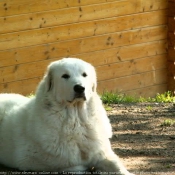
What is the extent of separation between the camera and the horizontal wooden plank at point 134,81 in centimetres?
1272

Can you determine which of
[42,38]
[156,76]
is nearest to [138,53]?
[156,76]

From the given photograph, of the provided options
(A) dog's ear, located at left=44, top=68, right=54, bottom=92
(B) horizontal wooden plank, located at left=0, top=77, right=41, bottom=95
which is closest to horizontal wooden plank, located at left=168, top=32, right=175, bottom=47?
(B) horizontal wooden plank, located at left=0, top=77, right=41, bottom=95

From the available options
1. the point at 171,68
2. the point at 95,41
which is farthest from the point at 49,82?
the point at 171,68

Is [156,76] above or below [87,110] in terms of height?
below

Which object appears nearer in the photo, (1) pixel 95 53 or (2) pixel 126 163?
(2) pixel 126 163

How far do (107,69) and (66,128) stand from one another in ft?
20.9

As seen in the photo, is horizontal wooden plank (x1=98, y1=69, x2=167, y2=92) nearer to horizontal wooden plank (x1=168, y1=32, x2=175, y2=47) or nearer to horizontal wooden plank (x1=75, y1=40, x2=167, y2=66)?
horizontal wooden plank (x1=75, y1=40, x2=167, y2=66)

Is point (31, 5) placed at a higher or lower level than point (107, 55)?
higher

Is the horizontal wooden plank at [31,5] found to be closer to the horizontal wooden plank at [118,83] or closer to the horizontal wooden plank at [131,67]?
the horizontal wooden plank at [118,83]

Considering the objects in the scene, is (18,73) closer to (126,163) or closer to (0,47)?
(0,47)

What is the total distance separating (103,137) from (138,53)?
6.84 m

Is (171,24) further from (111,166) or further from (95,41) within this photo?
(111,166)

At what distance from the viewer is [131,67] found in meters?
13.2

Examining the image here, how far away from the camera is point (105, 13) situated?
41.1ft
